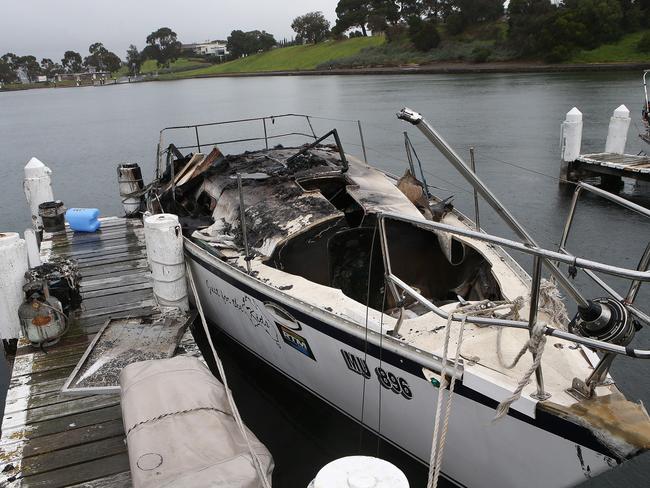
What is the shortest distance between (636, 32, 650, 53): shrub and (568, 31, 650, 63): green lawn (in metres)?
0.40

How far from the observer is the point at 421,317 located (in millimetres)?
5656

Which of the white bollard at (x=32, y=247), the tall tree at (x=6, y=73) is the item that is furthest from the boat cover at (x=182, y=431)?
the tall tree at (x=6, y=73)

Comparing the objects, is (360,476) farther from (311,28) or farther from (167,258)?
(311,28)

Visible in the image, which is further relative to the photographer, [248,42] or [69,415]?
[248,42]

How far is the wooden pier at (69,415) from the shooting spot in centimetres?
502

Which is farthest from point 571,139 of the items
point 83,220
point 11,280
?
point 11,280

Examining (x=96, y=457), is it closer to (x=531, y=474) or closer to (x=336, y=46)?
(x=531, y=474)

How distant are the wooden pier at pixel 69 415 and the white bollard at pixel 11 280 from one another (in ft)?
1.24

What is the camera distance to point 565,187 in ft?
58.9

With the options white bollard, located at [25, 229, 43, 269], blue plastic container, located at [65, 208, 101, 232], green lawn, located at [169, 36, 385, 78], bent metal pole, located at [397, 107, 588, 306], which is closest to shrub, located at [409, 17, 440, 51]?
green lawn, located at [169, 36, 385, 78]

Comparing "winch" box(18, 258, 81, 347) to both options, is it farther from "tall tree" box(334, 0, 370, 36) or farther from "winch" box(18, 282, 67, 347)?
"tall tree" box(334, 0, 370, 36)

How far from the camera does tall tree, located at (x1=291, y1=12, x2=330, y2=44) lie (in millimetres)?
119562

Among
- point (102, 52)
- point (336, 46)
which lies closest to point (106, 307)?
point (336, 46)

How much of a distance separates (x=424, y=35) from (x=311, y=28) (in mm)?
46812
